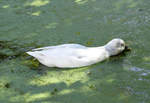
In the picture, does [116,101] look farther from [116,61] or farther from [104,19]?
[104,19]

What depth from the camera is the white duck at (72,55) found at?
331cm

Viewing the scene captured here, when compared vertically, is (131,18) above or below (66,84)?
above

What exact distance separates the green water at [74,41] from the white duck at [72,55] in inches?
2.9

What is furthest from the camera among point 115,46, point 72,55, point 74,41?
point 74,41

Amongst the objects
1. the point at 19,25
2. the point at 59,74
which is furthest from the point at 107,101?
the point at 19,25

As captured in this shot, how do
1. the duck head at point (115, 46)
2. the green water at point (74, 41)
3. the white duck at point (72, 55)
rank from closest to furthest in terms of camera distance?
the green water at point (74, 41)
the white duck at point (72, 55)
the duck head at point (115, 46)

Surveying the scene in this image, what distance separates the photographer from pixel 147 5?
15.3 ft

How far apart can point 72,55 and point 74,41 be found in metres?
0.64

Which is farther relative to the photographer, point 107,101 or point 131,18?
point 131,18

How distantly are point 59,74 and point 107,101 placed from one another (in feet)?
2.42

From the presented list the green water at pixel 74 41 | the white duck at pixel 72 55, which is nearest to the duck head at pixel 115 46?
the white duck at pixel 72 55

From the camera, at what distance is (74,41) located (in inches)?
155

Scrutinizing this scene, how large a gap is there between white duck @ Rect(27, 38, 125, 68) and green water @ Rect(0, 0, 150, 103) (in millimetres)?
73

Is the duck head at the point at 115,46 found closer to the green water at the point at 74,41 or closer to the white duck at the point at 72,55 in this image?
the white duck at the point at 72,55
